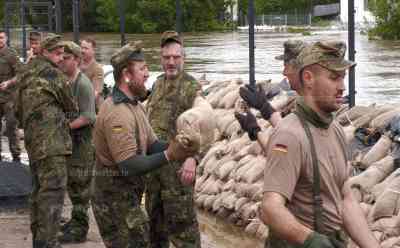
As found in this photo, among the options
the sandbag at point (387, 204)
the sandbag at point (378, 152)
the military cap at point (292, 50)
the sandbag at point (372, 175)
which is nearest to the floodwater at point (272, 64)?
the sandbag at point (378, 152)

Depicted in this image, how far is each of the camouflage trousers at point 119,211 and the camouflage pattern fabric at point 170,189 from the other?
660 millimetres

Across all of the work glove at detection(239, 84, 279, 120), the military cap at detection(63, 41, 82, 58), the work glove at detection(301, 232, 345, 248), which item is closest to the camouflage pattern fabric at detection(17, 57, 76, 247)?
the military cap at detection(63, 41, 82, 58)

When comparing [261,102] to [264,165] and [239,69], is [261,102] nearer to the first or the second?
[264,165]

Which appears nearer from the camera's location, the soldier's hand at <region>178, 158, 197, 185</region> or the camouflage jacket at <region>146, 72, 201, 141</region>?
the soldier's hand at <region>178, 158, 197, 185</region>

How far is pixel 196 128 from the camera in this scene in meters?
6.27

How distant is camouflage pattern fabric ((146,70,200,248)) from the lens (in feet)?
24.2

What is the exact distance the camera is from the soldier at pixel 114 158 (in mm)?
6523

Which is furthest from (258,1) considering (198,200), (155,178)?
(155,178)

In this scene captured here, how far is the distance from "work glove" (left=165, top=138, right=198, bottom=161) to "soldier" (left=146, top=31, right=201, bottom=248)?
1016mm

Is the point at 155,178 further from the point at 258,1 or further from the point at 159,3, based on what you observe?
the point at 258,1

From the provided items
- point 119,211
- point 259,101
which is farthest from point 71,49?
point 259,101

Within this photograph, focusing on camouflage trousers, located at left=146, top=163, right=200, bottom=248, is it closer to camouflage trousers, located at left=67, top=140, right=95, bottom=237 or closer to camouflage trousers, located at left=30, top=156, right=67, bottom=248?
camouflage trousers, located at left=30, top=156, right=67, bottom=248

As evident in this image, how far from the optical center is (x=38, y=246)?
27.5 ft

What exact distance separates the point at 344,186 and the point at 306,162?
1.14 ft
